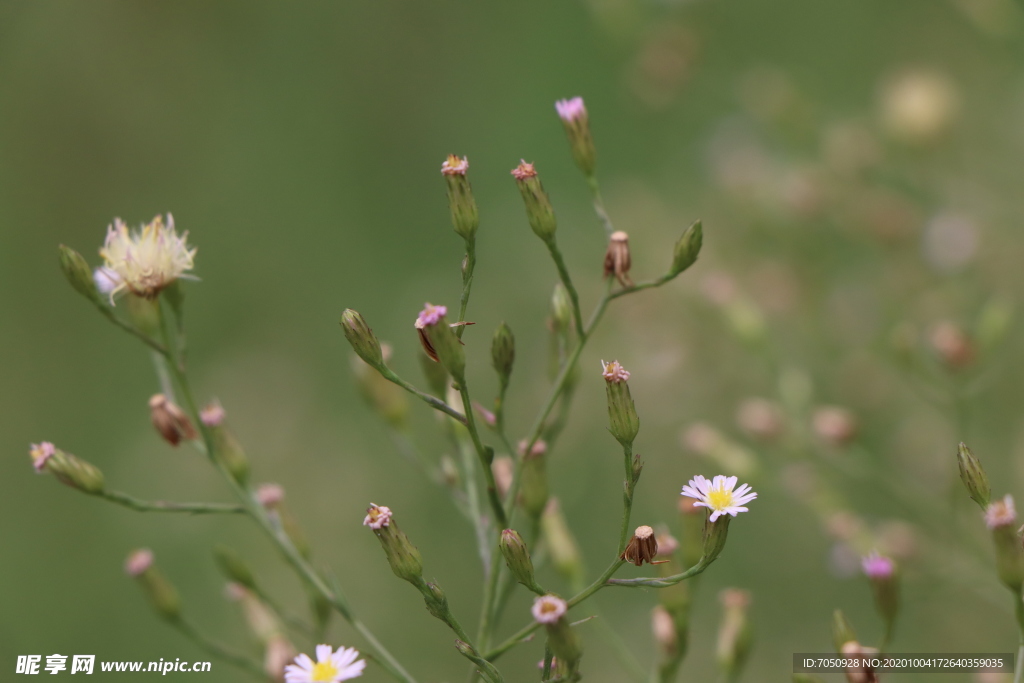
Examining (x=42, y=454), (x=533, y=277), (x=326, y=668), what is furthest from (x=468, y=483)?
(x=533, y=277)

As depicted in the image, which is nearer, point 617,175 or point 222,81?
point 617,175

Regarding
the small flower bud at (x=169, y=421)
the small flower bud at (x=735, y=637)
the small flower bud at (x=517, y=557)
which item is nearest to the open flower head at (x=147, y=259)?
the small flower bud at (x=169, y=421)

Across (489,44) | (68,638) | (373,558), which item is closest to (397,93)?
(489,44)

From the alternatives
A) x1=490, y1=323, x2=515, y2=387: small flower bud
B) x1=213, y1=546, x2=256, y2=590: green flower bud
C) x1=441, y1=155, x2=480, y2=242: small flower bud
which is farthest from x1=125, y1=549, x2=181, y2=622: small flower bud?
x1=441, y1=155, x2=480, y2=242: small flower bud

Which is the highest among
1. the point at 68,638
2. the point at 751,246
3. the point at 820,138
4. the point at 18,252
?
the point at 18,252

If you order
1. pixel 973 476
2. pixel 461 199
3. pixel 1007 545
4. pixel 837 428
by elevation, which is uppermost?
pixel 837 428

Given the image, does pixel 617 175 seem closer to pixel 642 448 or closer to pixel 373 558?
pixel 642 448

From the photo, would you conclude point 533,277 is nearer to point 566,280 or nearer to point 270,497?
point 270,497
